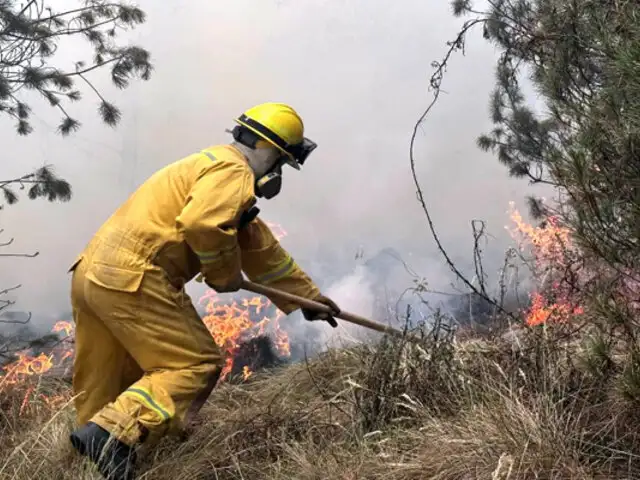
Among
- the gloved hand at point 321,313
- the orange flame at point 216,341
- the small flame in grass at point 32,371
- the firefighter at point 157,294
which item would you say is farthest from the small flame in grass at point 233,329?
the firefighter at point 157,294

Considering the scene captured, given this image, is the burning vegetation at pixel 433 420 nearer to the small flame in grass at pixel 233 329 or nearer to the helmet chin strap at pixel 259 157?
the helmet chin strap at pixel 259 157

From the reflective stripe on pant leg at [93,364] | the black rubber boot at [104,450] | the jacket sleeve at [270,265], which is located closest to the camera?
the black rubber boot at [104,450]

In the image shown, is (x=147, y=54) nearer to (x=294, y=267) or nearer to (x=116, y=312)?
(x=294, y=267)

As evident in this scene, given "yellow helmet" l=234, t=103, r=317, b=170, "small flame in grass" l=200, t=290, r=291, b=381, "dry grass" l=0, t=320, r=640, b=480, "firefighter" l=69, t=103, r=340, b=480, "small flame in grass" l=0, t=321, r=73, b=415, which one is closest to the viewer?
"dry grass" l=0, t=320, r=640, b=480

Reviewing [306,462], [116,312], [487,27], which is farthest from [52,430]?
[487,27]

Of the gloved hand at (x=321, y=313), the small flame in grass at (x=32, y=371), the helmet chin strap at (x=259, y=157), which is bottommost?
the small flame in grass at (x=32, y=371)

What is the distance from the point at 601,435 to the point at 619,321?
0.53m

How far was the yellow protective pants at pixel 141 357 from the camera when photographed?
10.4ft

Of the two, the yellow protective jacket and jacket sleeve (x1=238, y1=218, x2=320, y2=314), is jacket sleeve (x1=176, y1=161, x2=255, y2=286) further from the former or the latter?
jacket sleeve (x1=238, y1=218, x2=320, y2=314)

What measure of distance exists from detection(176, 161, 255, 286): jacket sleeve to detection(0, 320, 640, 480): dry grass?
895mm

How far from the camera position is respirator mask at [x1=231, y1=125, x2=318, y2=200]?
12.4ft

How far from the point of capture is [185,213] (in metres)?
3.26

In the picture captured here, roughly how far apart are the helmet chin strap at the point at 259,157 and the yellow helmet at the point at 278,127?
5 centimetres

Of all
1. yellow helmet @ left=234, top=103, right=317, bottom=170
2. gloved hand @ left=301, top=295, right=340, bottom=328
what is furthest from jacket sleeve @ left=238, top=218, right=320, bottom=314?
yellow helmet @ left=234, top=103, right=317, bottom=170
